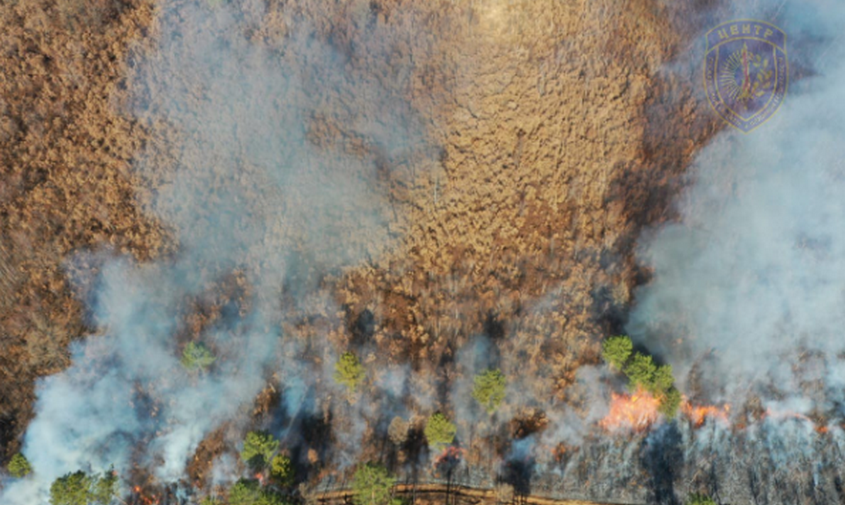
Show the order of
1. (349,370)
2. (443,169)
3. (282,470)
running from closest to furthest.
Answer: (282,470), (349,370), (443,169)

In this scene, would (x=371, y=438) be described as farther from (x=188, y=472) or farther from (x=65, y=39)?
(x=65, y=39)

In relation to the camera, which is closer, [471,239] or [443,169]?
[443,169]

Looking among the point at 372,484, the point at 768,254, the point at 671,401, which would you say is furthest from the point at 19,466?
the point at 768,254

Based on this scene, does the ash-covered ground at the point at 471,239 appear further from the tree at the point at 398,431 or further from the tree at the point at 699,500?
the tree at the point at 699,500

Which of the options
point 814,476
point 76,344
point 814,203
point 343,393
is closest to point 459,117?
point 343,393

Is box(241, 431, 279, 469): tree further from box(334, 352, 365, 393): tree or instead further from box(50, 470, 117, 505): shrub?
box(50, 470, 117, 505): shrub

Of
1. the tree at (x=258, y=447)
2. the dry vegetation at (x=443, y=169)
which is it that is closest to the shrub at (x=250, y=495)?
the tree at (x=258, y=447)
